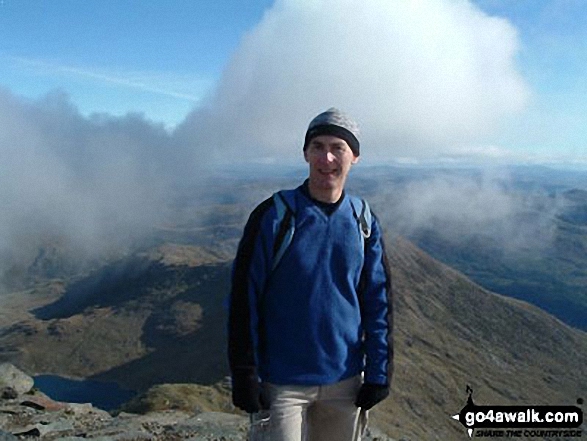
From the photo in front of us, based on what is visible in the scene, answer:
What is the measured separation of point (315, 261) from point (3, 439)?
55.0ft

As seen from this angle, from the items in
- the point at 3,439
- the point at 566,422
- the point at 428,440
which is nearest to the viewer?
the point at 566,422

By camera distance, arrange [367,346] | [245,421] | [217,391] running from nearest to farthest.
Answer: [367,346], [245,421], [217,391]

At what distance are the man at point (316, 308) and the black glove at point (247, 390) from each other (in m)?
0.01

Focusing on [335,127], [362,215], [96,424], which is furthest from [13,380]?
[335,127]

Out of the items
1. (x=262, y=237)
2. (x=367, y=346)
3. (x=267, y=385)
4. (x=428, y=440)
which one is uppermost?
(x=262, y=237)

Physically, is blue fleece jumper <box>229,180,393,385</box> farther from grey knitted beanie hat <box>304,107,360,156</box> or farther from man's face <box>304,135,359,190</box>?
grey knitted beanie hat <box>304,107,360,156</box>

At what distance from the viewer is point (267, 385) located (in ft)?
26.6

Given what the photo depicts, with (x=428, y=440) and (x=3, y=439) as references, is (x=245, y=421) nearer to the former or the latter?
(x=3, y=439)

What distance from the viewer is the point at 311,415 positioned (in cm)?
861

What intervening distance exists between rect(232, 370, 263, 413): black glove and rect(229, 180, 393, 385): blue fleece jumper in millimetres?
111

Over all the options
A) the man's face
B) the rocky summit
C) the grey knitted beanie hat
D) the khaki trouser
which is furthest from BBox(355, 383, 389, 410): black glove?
the rocky summit

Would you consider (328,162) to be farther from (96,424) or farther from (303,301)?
(96,424)

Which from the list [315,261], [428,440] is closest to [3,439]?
[315,261]

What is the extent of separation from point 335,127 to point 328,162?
565mm
